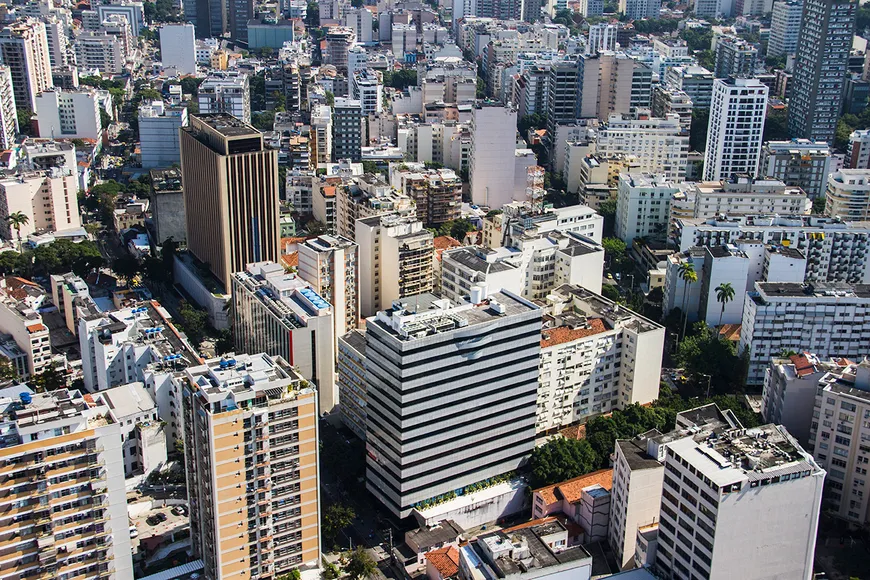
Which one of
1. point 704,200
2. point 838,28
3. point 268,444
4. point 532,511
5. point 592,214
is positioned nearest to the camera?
point 268,444

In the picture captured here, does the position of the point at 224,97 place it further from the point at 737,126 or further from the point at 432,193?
the point at 737,126

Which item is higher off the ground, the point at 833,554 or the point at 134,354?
the point at 134,354

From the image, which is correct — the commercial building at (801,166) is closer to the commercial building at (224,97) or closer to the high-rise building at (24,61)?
the commercial building at (224,97)

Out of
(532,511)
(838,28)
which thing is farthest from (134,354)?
(838,28)

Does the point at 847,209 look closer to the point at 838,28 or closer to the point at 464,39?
the point at 838,28

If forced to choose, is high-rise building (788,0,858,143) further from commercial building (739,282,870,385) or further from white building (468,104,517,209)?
commercial building (739,282,870,385)

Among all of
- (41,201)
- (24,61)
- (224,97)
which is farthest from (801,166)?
(24,61)
